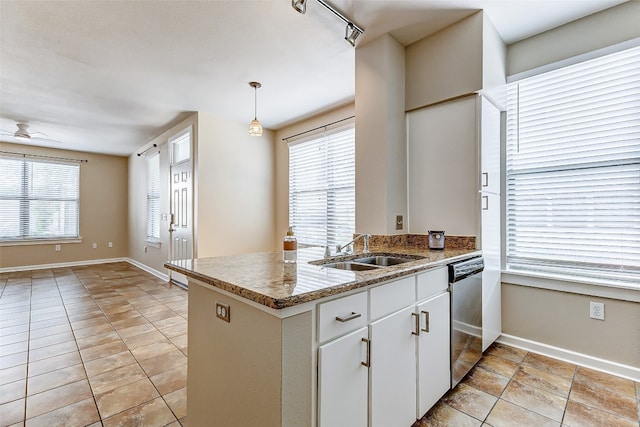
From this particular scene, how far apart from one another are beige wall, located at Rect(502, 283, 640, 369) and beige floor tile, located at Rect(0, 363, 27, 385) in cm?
405

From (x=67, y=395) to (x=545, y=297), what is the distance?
375 centimetres

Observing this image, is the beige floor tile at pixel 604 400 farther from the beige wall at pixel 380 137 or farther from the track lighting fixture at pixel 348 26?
the track lighting fixture at pixel 348 26

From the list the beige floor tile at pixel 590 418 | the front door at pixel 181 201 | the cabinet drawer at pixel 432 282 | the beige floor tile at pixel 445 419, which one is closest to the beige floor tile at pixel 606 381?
the beige floor tile at pixel 590 418

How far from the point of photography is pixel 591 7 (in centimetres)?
225

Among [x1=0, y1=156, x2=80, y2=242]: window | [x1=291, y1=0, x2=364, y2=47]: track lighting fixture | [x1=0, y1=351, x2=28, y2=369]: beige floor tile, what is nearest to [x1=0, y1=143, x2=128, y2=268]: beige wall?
[x1=0, y1=156, x2=80, y2=242]: window

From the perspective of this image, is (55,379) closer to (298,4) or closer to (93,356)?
(93,356)

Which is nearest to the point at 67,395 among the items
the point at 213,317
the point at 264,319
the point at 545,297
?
the point at 213,317

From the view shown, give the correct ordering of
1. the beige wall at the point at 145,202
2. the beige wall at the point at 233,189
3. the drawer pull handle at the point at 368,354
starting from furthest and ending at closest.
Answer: the beige wall at the point at 145,202, the beige wall at the point at 233,189, the drawer pull handle at the point at 368,354

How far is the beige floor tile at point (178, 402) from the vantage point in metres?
1.86

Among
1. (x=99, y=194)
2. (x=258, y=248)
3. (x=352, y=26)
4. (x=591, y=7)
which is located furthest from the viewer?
(x=99, y=194)

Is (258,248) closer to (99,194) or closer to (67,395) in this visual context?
(67,395)

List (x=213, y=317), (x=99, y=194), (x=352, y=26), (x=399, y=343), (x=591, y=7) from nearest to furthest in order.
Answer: (x=213, y=317) < (x=399, y=343) < (x=591, y=7) < (x=352, y=26) < (x=99, y=194)

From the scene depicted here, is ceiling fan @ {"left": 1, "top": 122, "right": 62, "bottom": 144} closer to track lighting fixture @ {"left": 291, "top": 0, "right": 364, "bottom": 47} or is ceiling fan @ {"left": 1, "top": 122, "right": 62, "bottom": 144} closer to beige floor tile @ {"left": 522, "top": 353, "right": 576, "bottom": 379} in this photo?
track lighting fixture @ {"left": 291, "top": 0, "right": 364, "bottom": 47}

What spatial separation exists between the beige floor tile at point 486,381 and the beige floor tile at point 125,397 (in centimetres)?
223
